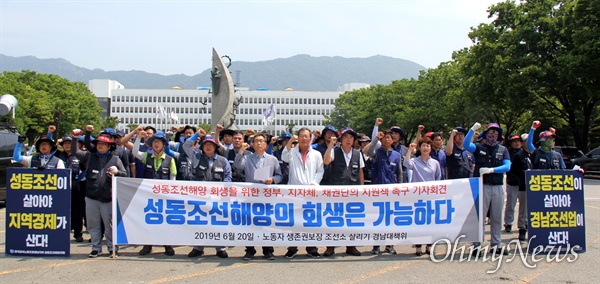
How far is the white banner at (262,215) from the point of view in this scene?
7.22 m

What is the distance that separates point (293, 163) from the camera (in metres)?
7.39

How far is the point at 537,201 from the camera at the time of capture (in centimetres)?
757

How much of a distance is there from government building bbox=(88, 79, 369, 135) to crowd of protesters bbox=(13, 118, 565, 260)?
11085cm

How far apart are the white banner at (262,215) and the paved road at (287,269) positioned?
0.28 meters

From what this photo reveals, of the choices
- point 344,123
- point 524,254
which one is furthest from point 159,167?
point 344,123

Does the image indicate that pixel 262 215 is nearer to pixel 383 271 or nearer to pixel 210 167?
pixel 210 167

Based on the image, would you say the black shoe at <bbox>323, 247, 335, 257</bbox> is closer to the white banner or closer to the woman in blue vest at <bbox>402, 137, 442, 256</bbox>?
the white banner

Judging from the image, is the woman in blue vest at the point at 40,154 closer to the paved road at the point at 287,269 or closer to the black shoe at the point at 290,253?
the paved road at the point at 287,269

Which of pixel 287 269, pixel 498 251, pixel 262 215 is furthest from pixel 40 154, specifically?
pixel 498 251

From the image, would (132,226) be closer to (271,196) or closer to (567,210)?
(271,196)

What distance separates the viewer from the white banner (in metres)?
7.22

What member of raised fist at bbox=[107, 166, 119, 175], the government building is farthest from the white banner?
the government building

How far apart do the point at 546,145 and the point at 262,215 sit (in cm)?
469

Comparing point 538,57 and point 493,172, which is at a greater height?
point 538,57
